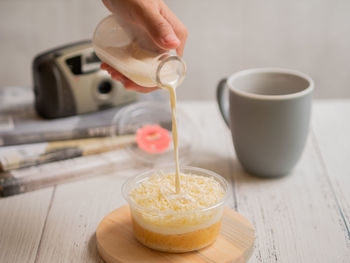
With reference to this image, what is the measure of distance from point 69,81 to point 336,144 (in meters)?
0.74

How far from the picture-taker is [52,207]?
92 cm

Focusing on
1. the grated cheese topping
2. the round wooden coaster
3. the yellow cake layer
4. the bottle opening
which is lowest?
the round wooden coaster

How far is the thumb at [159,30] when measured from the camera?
0.77 m

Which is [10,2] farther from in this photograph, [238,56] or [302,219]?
[302,219]

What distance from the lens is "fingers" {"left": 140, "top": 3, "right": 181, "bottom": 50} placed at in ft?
2.53

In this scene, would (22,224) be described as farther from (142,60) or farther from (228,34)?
(228,34)

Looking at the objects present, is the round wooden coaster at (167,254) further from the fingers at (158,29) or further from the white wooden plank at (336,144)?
the fingers at (158,29)

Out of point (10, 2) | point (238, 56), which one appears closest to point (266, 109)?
point (238, 56)

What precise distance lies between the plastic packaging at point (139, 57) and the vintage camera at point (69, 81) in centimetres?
41

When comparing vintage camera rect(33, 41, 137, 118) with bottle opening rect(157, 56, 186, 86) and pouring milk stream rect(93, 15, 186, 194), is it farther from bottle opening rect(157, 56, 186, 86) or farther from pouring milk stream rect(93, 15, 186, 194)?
bottle opening rect(157, 56, 186, 86)

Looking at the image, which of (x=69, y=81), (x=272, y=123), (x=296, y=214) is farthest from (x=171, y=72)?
(x=69, y=81)

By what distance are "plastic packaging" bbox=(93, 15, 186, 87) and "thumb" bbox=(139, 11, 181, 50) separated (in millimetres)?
17

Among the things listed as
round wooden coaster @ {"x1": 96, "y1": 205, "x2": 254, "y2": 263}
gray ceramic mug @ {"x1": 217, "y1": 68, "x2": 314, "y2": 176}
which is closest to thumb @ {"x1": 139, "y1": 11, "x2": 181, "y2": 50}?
gray ceramic mug @ {"x1": 217, "y1": 68, "x2": 314, "y2": 176}

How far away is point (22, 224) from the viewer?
864mm
